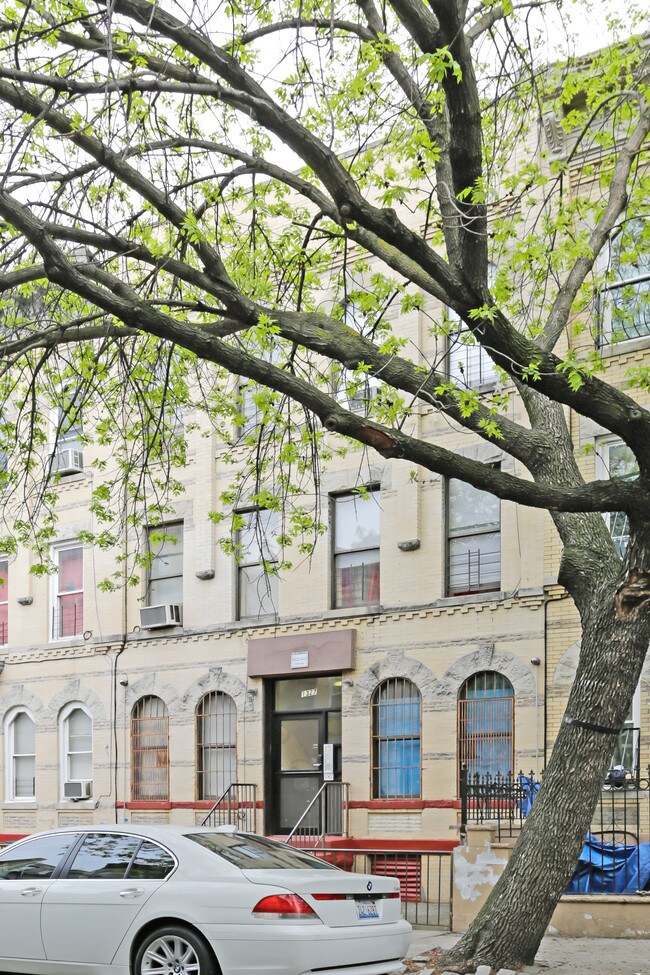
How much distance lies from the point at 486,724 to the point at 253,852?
853 centimetres

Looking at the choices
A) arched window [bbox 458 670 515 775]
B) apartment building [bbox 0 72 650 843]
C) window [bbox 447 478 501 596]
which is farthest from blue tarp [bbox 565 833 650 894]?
window [bbox 447 478 501 596]

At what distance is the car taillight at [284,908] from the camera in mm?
8781

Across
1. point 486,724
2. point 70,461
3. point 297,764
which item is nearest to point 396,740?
point 486,724

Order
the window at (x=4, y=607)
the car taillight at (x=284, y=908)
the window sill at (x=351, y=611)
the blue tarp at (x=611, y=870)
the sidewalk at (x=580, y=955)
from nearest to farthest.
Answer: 1. the car taillight at (x=284, y=908)
2. the sidewalk at (x=580, y=955)
3. the blue tarp at (x=611, y=870)
4. the window sill at (x=351, y=611)
5. the window at (x=4, y=607)

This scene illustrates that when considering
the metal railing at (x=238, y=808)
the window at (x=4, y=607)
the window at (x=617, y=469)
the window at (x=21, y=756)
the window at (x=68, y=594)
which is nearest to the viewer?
the window at (x=617, y=469)

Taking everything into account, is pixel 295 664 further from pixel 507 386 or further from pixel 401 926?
pixel 401 926

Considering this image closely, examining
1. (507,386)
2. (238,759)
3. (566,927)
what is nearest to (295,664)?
(238,759)

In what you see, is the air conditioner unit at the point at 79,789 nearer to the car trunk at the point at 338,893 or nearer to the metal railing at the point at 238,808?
the metal railing at the point at 238,808

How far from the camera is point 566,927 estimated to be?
12.6 meters

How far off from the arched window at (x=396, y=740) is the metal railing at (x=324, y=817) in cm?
63

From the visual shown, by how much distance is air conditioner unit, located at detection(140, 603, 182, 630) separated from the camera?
22000 mm

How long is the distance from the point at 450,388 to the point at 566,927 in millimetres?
6033

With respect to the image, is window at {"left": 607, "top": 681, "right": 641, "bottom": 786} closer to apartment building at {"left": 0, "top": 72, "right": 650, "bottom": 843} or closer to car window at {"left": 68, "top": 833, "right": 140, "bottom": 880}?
apartment building at {"left": 0, "top": 72, "right": 650, "bottom": 843}

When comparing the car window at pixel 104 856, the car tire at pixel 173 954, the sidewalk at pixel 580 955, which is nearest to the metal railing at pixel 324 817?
the sidewalk at pixel 580 955
